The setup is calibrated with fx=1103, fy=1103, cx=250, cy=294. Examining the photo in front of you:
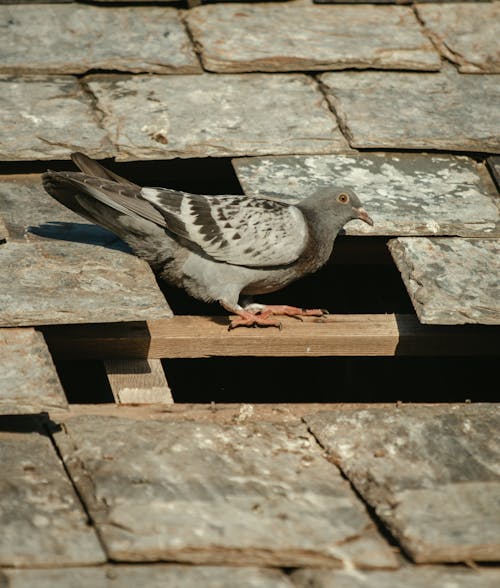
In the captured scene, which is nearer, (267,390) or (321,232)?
(321,232)

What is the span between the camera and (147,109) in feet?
17.6

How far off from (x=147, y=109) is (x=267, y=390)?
1675 mm

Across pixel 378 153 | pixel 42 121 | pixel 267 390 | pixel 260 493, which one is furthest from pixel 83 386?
pixel 260 493

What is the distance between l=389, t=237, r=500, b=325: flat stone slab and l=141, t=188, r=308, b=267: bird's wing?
47 cm

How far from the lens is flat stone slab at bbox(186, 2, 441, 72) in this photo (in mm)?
5828

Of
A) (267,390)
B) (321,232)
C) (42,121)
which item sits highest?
(42,121)

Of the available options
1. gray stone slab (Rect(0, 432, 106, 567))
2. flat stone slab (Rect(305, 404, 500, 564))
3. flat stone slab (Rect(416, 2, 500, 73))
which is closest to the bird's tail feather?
flat stone slab (Rect(305, 404, 500, 564))

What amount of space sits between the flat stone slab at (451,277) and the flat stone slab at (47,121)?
1497 mm

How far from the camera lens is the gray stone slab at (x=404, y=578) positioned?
2828mm

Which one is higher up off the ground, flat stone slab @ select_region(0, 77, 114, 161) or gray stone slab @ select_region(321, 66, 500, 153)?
flat stone slab @ select_region(0, 77, 114, 161)

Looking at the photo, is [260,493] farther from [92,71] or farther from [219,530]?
[92,71]

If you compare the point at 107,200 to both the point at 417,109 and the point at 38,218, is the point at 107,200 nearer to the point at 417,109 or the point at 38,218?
the point at 38,218

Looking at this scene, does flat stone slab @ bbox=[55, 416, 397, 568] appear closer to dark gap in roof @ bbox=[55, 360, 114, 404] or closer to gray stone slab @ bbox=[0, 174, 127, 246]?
gray stone slab @ bbox=[0, 174, 127, 246]

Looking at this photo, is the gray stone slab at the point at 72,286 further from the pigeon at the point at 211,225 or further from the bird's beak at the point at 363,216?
the bird's beak at the point at 363,216
